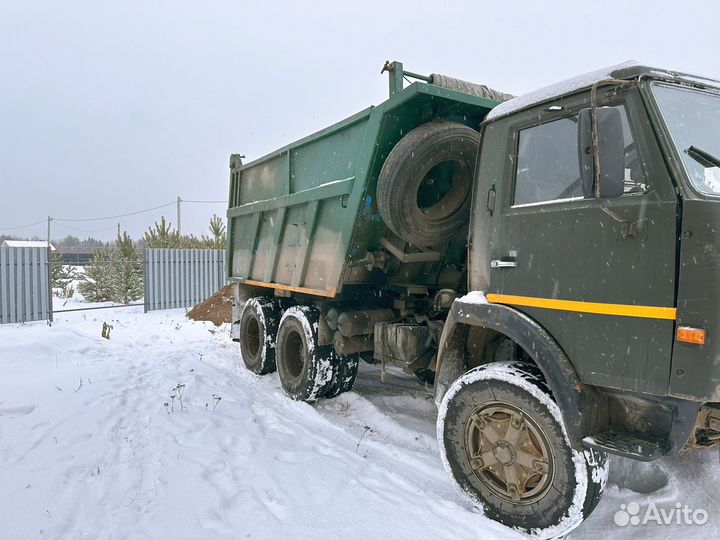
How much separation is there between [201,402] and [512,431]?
355 centimetres

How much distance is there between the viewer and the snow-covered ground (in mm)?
2785

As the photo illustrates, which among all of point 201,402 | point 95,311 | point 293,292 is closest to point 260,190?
point 293,292

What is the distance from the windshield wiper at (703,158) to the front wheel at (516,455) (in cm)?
144

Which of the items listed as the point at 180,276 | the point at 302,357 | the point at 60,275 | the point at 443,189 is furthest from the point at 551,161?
the point at 60,275

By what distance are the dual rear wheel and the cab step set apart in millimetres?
3368

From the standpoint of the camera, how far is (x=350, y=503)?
3002 millimetres

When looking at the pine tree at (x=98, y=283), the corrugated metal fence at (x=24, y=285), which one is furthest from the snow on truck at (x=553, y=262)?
the pine tree at (x=98, y=283)

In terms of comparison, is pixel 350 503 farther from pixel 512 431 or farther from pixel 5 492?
pixel 5 492

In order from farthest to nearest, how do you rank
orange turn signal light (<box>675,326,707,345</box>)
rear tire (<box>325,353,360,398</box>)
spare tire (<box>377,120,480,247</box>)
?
rear tire (<box>325,353,360,398</box>), spare tire (<box>377,120,480,247</box>), orange turn signal light (<box>675,326,707,345</box>)

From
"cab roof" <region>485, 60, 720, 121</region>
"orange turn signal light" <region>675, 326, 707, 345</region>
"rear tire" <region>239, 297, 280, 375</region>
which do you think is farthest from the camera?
"rear tire" <region>239, 297, 280, 375</region>

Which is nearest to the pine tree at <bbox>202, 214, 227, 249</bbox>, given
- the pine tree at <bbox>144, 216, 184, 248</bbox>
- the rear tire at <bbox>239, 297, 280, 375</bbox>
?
the pine tree at <bbox>144, 216, 184, 248</bbox>

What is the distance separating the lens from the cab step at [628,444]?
7.79ft

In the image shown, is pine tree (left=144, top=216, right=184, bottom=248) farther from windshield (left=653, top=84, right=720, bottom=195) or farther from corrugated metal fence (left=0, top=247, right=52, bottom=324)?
windshield (left=653, top=84, right=720, bottom=195)
